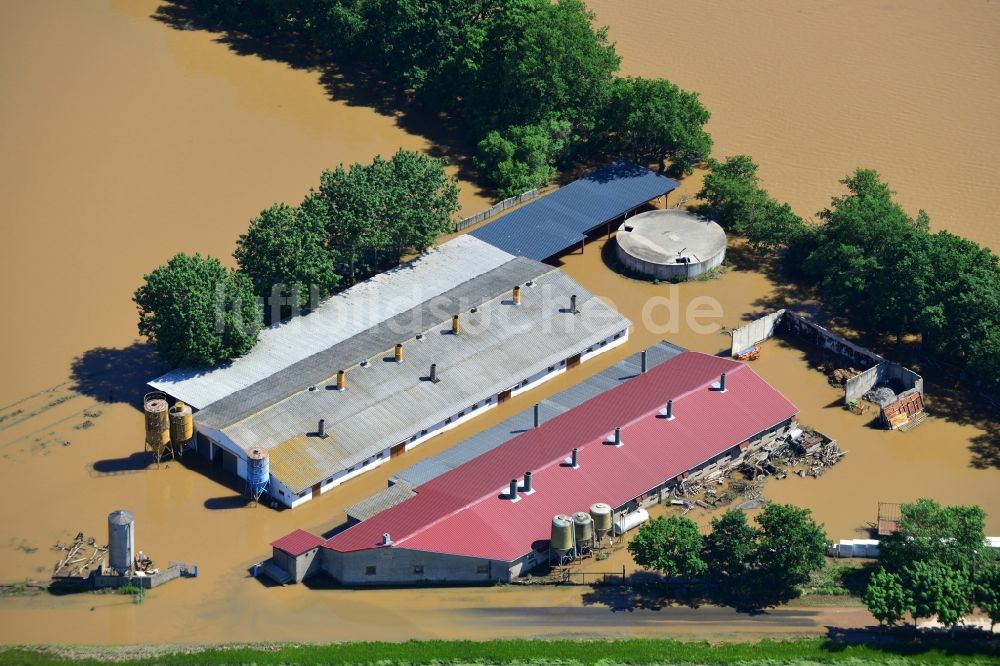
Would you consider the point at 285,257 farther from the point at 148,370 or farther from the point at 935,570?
the point at 935,570

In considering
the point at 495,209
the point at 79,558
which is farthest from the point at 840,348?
the point at 79,558

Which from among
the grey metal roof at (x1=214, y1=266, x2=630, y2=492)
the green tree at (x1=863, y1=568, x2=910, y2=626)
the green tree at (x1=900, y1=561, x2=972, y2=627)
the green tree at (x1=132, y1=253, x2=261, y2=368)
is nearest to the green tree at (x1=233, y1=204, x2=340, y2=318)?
the green tree at (x1=132, y1=253, x2=261, y2=368)

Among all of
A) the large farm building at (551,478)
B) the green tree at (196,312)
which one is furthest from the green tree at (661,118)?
the green tree at (196,312)

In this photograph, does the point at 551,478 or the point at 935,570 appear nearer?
the point at 935,570

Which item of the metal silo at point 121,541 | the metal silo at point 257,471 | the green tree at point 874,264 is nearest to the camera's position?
the metal silo at point 121,541

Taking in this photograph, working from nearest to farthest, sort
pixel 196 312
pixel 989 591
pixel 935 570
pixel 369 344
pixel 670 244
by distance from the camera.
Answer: pixel 989 591, pixel 935 570, pixel 196 312, pixel 369 344, pixel 670 244

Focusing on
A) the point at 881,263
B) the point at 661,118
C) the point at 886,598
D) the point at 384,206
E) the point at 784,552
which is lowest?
the point at 886,598

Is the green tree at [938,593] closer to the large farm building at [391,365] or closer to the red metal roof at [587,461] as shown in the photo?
the red metal roof at [587,461]

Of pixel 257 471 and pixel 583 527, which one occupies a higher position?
pixel 257 471
